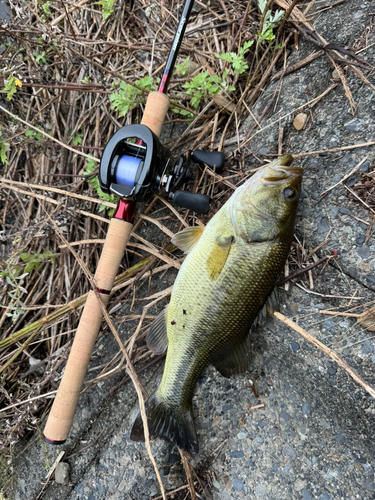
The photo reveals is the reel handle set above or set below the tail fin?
above

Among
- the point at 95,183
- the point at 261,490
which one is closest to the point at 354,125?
the point at 95,183

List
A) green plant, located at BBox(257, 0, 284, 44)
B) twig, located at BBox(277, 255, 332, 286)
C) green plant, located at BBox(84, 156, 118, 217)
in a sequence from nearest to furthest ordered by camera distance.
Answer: twig, located at BBox(277, 255, 332, 286) → green plant, located at BBox(257, 0, 284, 44) → green plant, located at BBox(84, 156, 118, 217)

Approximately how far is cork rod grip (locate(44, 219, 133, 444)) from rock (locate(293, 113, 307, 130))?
4.87ft

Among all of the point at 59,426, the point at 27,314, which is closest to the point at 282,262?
the point at 59,426

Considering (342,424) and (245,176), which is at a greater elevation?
(245,176)

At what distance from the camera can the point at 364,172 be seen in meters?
2.22

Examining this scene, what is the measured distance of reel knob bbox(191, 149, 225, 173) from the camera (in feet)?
7.86

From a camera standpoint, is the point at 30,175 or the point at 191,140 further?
the point at 30,175

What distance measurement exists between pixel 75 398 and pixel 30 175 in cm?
215

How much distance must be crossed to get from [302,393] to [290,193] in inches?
57.5

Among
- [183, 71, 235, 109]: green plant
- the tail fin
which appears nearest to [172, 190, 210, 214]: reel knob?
[183, 71, 235, 109]: green plant

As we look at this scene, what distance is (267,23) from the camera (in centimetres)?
243

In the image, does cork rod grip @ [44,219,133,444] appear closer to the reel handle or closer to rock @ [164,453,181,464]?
the reel handle

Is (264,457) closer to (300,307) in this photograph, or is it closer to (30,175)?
(300,307)
